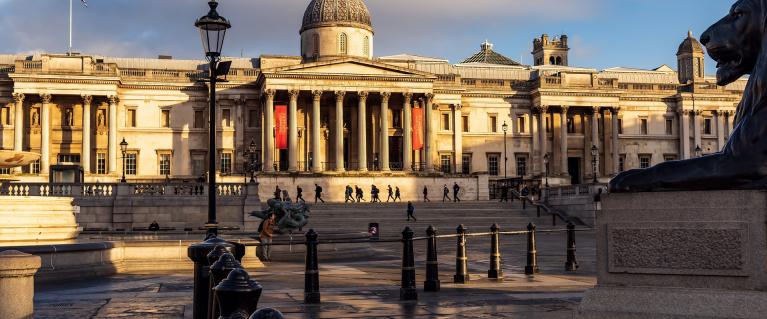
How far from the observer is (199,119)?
79.6 m

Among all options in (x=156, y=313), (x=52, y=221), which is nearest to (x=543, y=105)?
(x=52, y=221)

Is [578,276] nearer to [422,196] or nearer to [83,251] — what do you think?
[83,251]

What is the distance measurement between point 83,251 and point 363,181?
53.0 m

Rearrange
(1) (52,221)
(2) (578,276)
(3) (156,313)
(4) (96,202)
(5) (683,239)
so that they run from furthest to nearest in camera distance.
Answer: (4) (96,202)
(1) (52,221)
(2) (578,276)
(3) (156,313)
(5) (683,239)

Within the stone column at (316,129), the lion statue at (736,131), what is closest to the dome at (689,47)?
the stone column at (316,129)

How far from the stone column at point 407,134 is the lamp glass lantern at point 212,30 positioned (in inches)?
2293

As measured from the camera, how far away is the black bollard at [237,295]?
5422 mm

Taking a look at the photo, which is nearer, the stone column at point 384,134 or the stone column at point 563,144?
the stone column at point 384,134

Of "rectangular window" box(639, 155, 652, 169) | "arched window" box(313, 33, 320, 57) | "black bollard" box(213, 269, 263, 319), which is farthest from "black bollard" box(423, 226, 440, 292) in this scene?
"rectangular window" box(639, 155, 652, 169)

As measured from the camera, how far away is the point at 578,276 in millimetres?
19109

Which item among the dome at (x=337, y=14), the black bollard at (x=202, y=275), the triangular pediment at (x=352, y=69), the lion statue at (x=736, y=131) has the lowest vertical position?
the black bollard at (x=202, y=275)

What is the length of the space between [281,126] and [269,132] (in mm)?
1555

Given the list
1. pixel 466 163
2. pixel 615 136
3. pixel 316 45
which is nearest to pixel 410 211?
pixel 316 45

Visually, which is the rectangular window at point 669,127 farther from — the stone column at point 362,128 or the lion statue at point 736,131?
the lion statue at point 736,131
